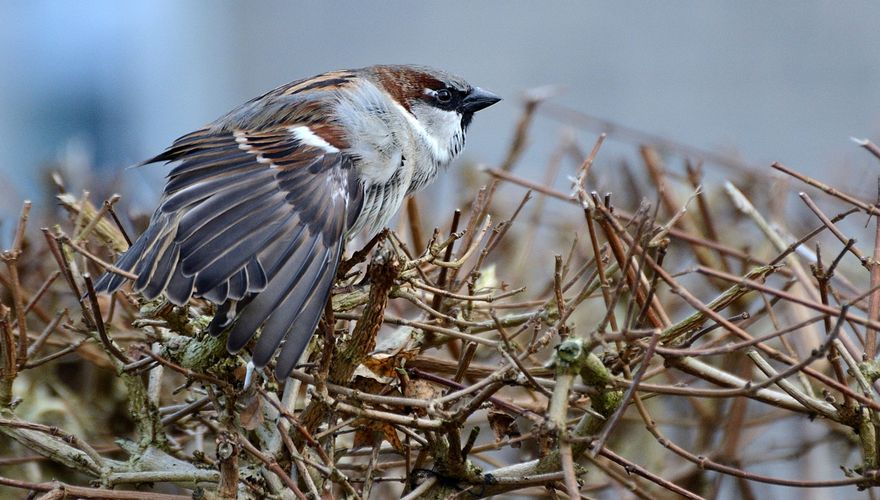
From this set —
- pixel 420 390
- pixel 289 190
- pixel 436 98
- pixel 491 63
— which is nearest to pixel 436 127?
pixel 436 98

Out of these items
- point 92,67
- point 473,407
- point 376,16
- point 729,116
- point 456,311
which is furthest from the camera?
point 92,67

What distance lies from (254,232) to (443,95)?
3.14 ft

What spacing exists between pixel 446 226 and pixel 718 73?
137 inches

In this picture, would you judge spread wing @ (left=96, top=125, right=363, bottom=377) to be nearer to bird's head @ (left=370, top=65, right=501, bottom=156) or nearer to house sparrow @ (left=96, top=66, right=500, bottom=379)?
house sparrow @ (left=96, top=66, right=500, bottom=379)

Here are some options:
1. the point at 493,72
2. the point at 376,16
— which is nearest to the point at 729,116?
the point at 493,72

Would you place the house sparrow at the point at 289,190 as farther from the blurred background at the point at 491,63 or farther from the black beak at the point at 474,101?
the blurred background at the point at 491,63

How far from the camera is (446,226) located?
2342 mm

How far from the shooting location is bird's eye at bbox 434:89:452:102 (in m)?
2.60

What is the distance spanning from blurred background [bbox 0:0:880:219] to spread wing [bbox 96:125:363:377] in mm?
1985

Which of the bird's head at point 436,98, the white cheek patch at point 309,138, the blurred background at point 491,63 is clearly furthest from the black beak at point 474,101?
the blurred background at point 491,63

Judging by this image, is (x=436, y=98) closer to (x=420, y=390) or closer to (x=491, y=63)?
(x=420, y=390)

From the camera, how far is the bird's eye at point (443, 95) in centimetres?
260

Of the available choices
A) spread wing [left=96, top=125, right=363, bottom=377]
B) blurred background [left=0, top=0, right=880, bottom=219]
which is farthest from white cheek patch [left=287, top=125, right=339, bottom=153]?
blurred background [left=0, top=0, right=880, bottom=219]

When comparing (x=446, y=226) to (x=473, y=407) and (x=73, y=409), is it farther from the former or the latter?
(x=473, y=407)
